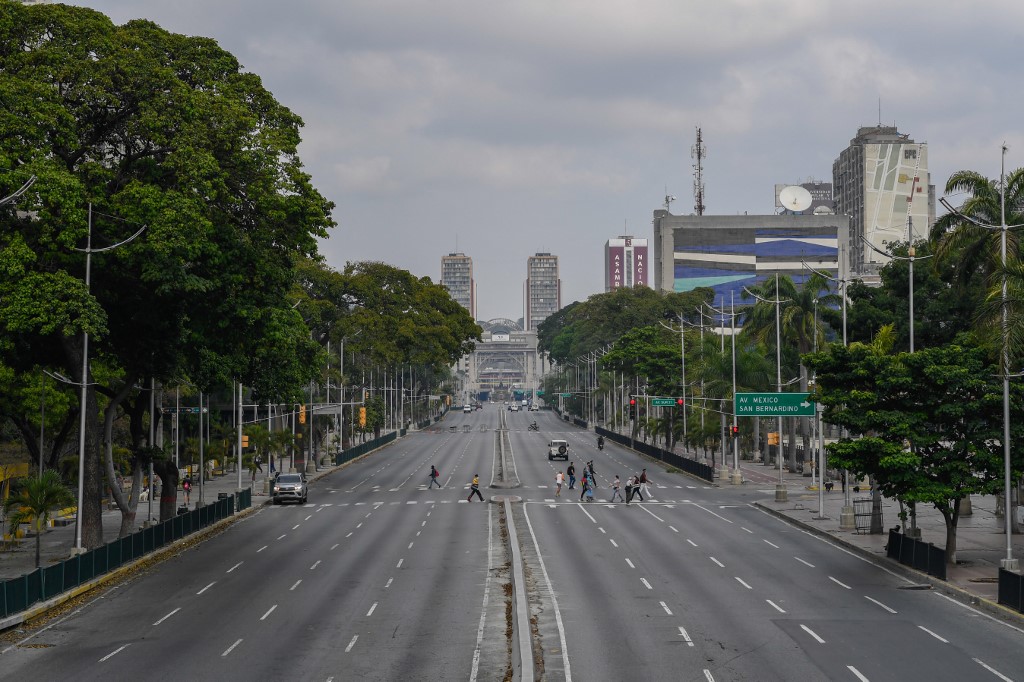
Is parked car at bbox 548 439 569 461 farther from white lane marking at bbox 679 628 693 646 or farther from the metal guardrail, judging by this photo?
white lane marking at bbox 679 628 693 646

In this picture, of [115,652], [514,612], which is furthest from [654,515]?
[115,652]

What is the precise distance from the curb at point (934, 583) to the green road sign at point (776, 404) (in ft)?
31.5

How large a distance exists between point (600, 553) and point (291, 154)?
18020mm

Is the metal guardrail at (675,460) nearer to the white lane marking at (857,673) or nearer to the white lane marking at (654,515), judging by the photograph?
the white lane marking at (654,515)

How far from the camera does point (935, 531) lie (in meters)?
45.7

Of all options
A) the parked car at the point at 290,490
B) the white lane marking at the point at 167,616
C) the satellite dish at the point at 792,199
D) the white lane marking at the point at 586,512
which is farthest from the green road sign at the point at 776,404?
the satellite dish at the point at 792,199

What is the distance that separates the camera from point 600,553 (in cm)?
3891

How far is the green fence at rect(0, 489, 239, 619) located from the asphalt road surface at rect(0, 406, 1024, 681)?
0.91 m

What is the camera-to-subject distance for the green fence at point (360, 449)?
9044 cm

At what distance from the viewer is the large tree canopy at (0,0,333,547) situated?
32438 mm

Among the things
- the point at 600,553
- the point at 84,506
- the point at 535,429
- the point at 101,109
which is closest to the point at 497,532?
the point at 600,553

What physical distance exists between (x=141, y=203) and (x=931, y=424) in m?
25.7

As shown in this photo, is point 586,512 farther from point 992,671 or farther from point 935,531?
point 992,671

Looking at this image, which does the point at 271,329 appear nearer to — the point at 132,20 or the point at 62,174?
the point at 62,174
